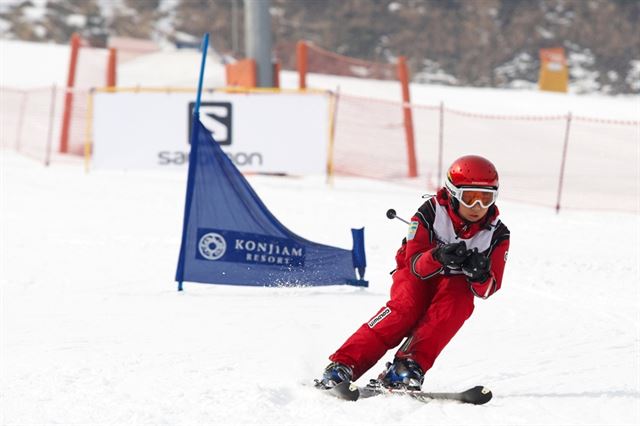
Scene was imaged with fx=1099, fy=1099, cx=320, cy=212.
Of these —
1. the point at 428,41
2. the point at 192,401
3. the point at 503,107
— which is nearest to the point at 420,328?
the point at 192,401

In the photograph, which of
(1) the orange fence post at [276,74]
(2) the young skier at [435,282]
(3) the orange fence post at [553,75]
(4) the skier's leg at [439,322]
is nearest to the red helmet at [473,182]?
(2) the young skier at [435,282]

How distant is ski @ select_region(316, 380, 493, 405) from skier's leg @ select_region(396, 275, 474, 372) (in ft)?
0.58

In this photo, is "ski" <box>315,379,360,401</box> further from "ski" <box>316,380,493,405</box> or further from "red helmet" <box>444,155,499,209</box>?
"red helmet" <box>444,155,499,209</box>

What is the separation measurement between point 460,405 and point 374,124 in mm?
14460

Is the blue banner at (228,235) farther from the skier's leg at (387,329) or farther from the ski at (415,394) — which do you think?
the ski at (415,394)

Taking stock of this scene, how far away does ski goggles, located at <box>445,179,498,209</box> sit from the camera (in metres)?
5.58

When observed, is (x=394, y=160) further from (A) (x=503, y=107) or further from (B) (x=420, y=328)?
(B) (x=420, y=328)

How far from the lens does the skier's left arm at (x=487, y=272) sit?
17.9 feet

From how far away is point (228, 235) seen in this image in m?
8.78

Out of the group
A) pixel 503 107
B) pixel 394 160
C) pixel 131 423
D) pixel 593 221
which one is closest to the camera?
pixel 131 423

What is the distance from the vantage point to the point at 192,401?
533cm

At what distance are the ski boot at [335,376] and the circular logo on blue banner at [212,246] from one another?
333cm

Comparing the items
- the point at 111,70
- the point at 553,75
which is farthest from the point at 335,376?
the point at 553,75

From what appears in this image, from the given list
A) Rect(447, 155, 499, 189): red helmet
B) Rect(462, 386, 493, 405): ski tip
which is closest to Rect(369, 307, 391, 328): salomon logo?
Rect(462, 386, 493, 405): ski tip
